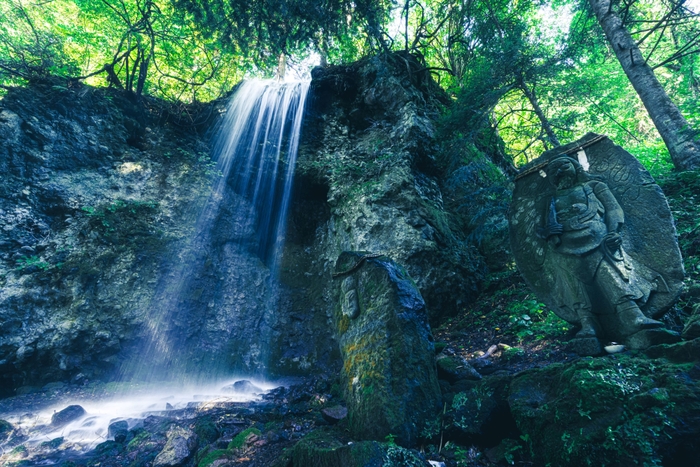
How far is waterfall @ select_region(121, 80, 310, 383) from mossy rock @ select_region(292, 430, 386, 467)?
234 inches

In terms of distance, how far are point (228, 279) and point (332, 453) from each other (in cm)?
770

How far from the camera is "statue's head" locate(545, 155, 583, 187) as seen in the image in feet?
12.3

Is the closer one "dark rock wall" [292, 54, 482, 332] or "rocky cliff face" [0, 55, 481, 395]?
"rocky cliff face" [0, 55, 481, 395]

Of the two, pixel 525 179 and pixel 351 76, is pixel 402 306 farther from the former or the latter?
pixel 351 76

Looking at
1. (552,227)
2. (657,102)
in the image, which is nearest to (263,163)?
(552,227)

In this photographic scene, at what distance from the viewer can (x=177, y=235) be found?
8852mm

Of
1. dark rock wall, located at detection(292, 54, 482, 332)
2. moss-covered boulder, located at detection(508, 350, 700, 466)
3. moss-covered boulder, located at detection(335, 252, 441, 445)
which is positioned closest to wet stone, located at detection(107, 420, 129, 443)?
moss-covered boulder, located at detection(335, 252, 441, 445)

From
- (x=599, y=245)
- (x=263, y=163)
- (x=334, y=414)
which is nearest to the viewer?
(x=599, y=245)

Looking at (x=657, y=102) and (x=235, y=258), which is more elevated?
(x=657, y=102)

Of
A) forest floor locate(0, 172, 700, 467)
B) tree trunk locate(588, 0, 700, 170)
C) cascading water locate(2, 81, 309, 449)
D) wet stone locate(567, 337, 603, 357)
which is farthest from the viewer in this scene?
cascading water locate(2, 81, 309, 449)

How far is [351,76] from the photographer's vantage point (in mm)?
11406

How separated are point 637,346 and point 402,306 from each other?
2.16m

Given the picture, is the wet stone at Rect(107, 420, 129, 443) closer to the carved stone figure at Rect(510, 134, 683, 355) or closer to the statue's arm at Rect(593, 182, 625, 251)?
the carved stone figure at Rect(510, 134, 683, 355)

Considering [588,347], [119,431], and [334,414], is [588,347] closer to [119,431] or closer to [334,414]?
[334,414]
